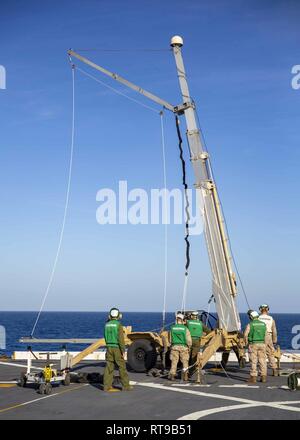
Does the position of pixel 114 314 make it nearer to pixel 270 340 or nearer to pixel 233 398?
pixel 233 398

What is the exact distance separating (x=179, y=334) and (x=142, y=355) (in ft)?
9.98

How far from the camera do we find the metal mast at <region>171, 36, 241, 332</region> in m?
18.2

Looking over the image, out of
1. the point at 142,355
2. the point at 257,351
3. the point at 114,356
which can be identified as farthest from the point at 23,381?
the point at 257,351

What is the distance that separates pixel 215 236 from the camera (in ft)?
60.0

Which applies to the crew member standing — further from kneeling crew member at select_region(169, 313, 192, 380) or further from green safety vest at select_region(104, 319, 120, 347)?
green safety vest at select_region(104, 319, 120, 347)

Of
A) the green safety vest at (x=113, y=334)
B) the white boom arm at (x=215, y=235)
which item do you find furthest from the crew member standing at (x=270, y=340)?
the green safety vest at (x=113, y=334)

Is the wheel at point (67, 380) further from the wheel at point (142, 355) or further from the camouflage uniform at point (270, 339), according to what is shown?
the camouflage uniform at point (270, 339)

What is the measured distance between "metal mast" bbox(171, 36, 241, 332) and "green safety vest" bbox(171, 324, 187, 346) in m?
2.55
